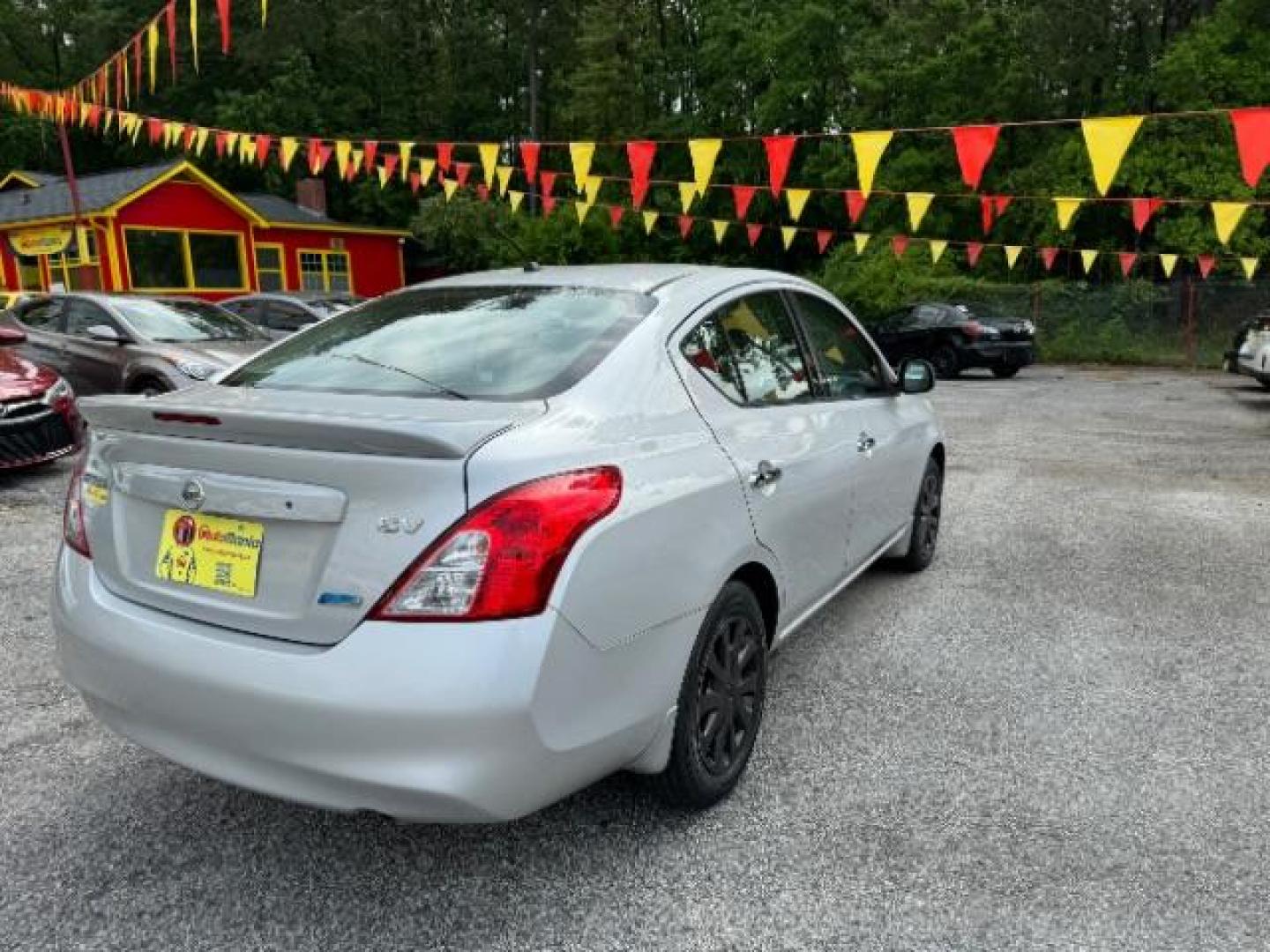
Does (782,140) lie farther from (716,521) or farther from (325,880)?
(325,880)

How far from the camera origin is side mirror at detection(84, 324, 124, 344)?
333 inches

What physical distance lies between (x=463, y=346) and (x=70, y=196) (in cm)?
2773

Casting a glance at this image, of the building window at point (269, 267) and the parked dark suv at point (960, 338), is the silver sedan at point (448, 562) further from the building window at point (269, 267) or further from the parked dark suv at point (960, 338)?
the building window at point (269, 267)

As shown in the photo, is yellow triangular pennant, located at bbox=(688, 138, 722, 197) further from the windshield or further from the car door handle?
the car door handle

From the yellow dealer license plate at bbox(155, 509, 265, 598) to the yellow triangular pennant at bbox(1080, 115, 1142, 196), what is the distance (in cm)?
756

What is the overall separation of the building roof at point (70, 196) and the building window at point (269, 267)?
3509mm

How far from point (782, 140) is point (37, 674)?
928 centimetres

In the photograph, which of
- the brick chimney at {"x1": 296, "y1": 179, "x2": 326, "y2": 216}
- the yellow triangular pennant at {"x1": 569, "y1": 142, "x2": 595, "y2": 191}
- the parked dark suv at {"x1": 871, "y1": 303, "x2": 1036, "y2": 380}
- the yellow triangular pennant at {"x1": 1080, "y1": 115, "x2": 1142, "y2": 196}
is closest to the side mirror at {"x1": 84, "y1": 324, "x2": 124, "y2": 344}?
the yellow triangular pennant at {"x1": 569, "y1": 142, "x2": 595, "y2": 191}

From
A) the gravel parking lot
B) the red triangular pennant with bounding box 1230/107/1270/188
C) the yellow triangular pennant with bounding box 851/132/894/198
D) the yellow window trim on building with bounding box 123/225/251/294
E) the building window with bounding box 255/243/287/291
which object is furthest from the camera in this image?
the building window with bounding box 255/243/287/291

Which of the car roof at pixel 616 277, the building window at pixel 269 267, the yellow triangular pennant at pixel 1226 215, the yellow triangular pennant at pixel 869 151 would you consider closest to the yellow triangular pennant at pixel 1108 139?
the yellow triangular pennant at pixel 869 151

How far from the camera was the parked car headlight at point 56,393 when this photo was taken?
6.91 m

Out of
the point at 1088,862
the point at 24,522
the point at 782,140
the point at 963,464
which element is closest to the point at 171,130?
the point at 782,140

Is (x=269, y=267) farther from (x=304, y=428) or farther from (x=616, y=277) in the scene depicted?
(x=304, y=428)

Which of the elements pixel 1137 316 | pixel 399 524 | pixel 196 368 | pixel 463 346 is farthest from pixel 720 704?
pixel 1137 316
